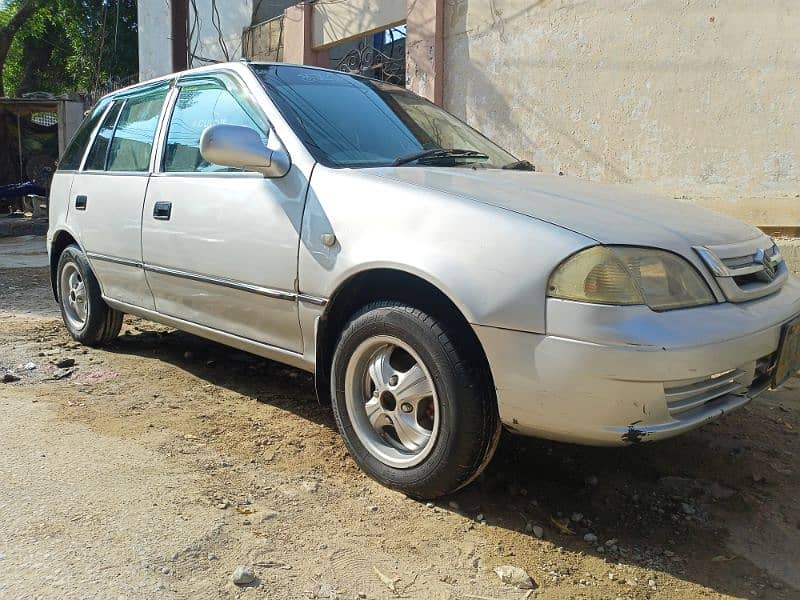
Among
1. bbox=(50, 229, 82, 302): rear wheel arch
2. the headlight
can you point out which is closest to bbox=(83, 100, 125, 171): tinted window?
bbox=(50, 229, 82, 302): rear wheel arch

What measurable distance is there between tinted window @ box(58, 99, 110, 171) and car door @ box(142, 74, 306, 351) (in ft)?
4.00

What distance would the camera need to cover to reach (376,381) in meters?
2.87

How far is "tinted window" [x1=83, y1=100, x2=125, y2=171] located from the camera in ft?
15.3

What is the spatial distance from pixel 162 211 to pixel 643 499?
8.68ft

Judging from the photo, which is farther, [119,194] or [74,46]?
[74,46]

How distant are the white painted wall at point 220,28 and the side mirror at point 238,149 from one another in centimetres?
905

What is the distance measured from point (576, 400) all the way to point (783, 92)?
4426 mm

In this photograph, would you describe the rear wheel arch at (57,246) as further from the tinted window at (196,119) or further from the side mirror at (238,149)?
the side mirror at (238,149)

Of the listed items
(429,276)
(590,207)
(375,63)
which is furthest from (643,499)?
(375,63)

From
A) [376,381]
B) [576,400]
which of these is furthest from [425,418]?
[576,400]

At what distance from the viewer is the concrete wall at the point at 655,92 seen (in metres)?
5.65

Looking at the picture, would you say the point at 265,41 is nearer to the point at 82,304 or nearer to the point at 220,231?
the point at 82,304

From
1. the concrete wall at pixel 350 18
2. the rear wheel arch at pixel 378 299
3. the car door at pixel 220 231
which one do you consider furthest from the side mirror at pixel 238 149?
the concrete wall at pixel 350 18

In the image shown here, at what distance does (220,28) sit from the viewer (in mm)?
12367
